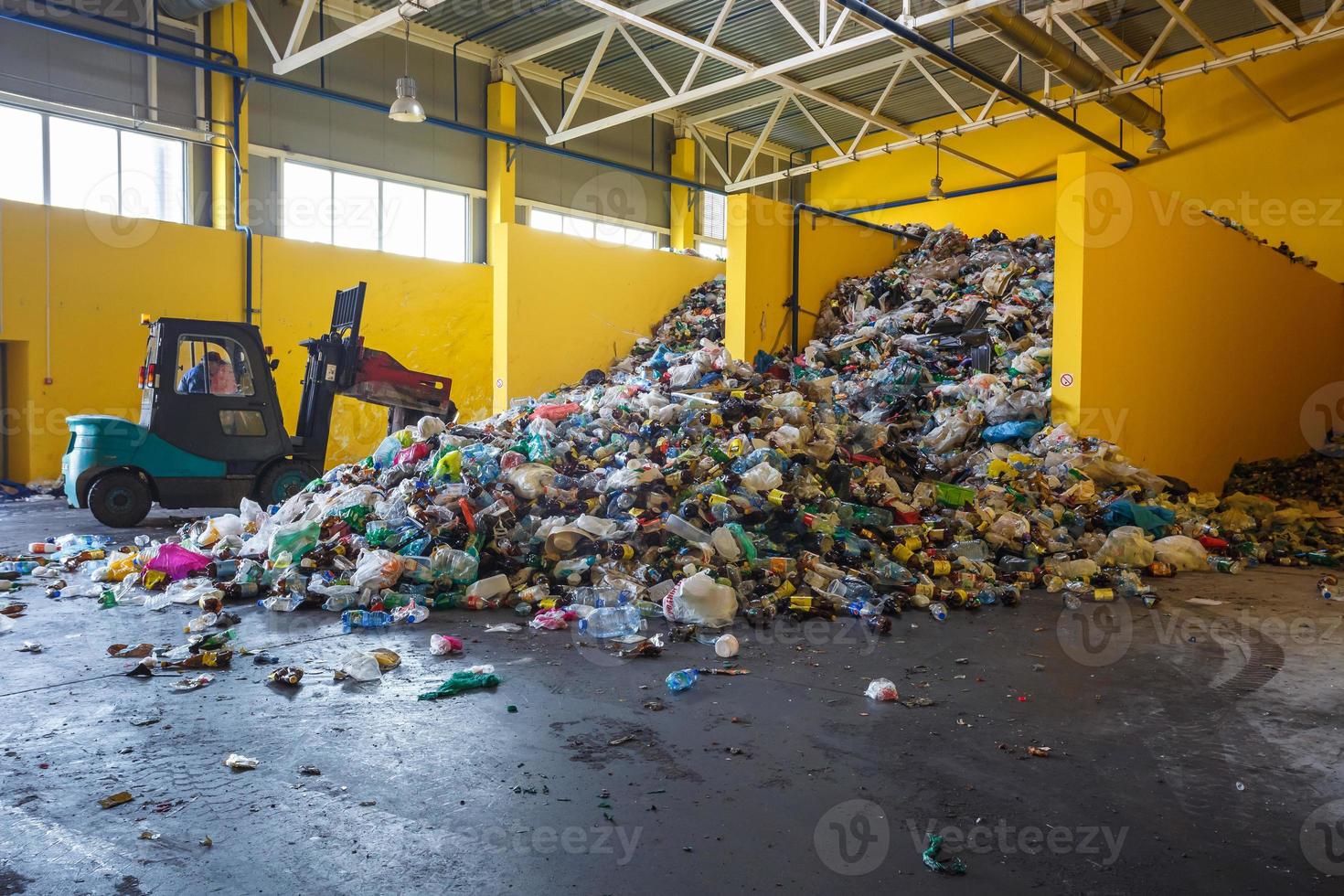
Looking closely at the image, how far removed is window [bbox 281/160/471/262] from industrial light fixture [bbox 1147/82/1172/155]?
10792 mm

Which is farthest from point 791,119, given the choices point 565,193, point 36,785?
point 36,785

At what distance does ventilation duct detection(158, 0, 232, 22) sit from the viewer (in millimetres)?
10709

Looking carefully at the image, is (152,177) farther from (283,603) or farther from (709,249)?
(709,249)

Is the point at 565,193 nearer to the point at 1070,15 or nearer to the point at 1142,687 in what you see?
the point at 1070,15

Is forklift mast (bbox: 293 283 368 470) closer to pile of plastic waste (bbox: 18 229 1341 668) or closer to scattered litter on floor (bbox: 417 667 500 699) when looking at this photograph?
pile of plastic waste (bbox: 18 229 1341 668)

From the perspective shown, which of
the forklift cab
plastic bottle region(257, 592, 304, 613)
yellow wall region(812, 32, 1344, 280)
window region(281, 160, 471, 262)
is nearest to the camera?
plastic bottle region(257, 592, 304, 613)

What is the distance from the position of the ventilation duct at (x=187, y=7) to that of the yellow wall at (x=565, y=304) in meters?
4.27

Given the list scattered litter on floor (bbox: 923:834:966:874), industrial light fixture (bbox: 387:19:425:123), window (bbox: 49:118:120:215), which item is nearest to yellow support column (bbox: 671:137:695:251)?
industrial light fixture (bbox: 387:19:425:123)

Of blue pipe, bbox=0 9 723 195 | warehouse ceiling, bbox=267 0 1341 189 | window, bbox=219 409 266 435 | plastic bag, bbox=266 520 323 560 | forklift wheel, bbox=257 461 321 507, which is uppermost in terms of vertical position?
warehouse ceiling, bbox=267 0 1341 189

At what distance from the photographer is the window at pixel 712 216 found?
18323 millimetres

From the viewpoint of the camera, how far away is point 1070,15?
1272cm

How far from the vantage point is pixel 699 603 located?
14.9 feet

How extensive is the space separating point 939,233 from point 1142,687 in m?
10.1

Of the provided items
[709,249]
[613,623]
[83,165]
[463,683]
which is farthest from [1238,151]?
[83,165]
